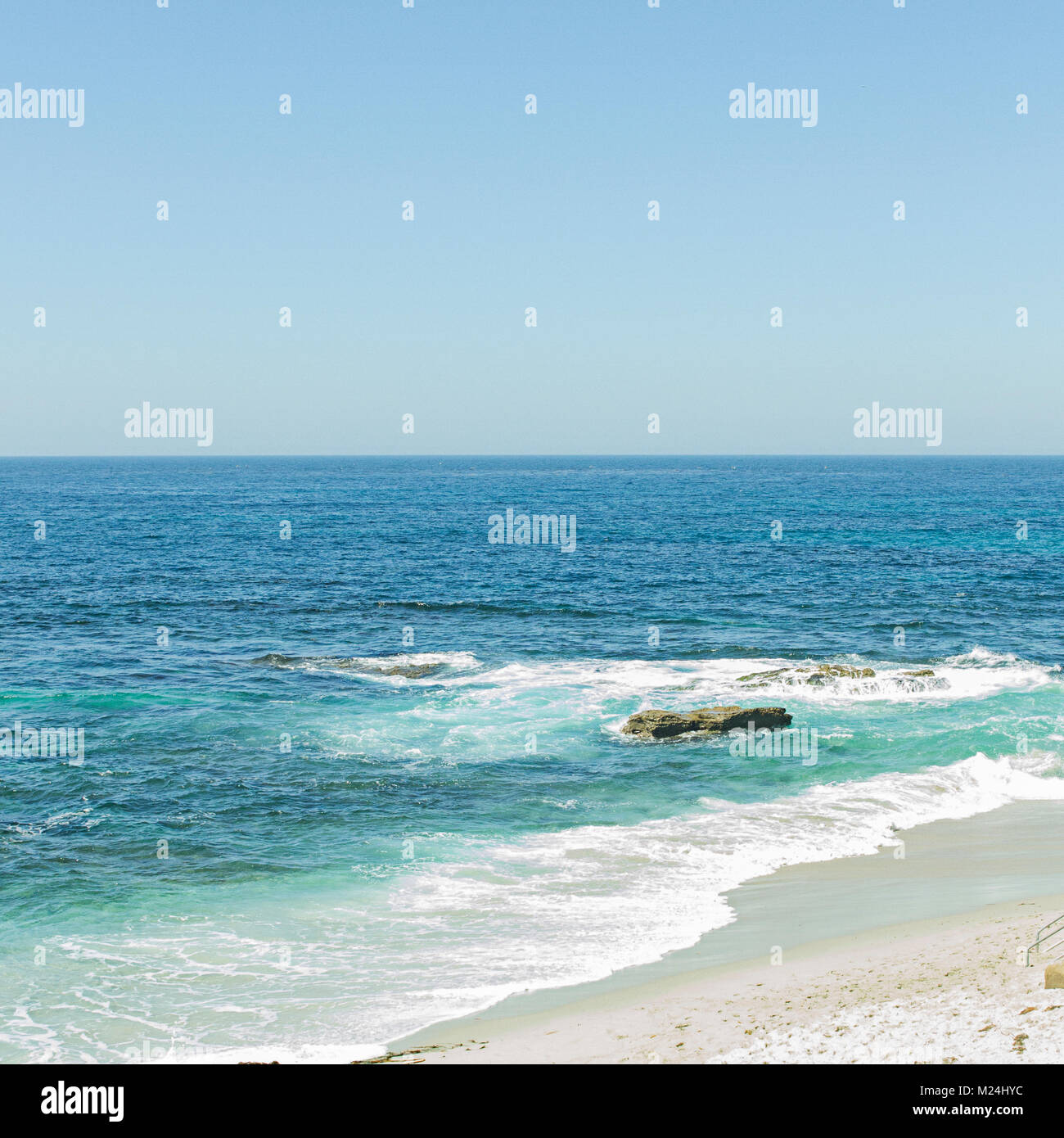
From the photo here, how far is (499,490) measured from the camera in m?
168

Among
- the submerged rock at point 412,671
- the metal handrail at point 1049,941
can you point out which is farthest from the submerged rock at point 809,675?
the metal handrail at point 1049,941

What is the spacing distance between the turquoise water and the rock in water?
85 cm

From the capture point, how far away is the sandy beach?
40.6ft

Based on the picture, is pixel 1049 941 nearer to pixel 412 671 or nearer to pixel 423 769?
pixel 423 769

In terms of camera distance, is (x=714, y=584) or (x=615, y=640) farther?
(x=714, y=584)

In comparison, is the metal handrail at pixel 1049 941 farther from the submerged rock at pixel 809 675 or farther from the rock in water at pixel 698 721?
the submerged rock at pixel 809 675

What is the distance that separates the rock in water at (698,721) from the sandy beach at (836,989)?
31.4 feet

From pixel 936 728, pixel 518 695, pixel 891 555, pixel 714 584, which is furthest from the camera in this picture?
pixel 891 555

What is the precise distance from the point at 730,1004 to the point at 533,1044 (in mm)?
3158

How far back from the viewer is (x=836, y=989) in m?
14.7

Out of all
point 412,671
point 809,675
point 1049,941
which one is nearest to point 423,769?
point 412,671

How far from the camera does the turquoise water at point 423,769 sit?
1709 centimetres

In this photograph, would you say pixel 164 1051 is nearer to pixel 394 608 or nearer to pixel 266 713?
pixel 266 713

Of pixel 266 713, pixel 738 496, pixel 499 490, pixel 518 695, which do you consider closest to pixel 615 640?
pixel 518 695
